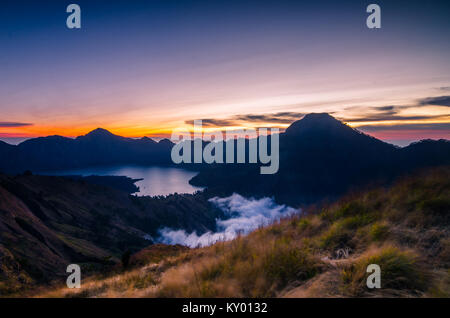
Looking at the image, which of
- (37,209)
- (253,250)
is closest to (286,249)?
(253,250)

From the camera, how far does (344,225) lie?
6.60 metres

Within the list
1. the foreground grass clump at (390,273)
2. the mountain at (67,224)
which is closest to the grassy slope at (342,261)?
the foreground grass clump at (390,273)

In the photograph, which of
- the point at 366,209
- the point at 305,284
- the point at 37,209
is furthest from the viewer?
the point at 37,209

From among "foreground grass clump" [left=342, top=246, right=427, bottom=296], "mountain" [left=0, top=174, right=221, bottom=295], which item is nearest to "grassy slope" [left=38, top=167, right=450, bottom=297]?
"foreground grass clump" [left=342, top=246, right=427, bottom=296]

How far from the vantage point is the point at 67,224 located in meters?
79.0

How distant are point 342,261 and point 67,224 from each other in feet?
322

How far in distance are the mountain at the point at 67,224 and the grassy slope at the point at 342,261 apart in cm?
1350

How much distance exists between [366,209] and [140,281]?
7.51 metres

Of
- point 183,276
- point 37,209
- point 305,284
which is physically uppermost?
point 305,284

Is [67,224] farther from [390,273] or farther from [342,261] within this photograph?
[390,273]

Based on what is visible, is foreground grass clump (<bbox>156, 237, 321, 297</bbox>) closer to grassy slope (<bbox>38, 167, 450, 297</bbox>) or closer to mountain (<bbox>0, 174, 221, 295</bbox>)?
grassy slope (<bbox>38, 167, 450, 297</bbox>)

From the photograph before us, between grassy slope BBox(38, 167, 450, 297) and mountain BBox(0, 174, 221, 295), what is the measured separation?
13.5 m

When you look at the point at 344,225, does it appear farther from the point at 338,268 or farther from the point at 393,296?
the point at 393,296
